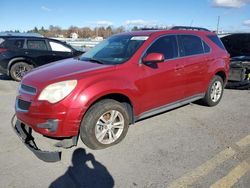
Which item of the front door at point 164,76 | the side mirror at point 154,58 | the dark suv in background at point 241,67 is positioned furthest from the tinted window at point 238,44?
the side mirror at point 154,58

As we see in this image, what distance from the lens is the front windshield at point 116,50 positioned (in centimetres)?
448

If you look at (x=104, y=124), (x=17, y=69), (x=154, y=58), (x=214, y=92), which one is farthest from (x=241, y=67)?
(x=17, y=69)

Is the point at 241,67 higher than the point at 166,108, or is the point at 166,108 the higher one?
the point at 241,67

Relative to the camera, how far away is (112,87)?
3930mm

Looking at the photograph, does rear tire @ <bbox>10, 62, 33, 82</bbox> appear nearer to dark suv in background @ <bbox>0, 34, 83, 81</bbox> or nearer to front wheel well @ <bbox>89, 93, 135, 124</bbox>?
dark suv in background @ <bbox>0, 34, 83, 81</bbox>

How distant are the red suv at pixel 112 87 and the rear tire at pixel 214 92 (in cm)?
31

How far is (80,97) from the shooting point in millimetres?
3629

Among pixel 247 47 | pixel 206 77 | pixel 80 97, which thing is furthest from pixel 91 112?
pixel 247 47

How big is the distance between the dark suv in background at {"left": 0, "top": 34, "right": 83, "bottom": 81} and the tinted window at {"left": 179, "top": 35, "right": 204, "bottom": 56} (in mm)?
6063

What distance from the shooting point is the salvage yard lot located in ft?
10.4

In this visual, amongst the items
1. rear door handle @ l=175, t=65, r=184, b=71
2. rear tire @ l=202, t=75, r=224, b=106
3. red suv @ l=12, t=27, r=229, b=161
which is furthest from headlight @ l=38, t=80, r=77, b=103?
rear tire @ l=202, t=75, r=224, b=106

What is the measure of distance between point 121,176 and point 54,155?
92 cm

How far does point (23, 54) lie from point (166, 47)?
6.59 metres

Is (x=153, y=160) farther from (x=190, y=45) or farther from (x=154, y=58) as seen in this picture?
(x=190, y=45)
